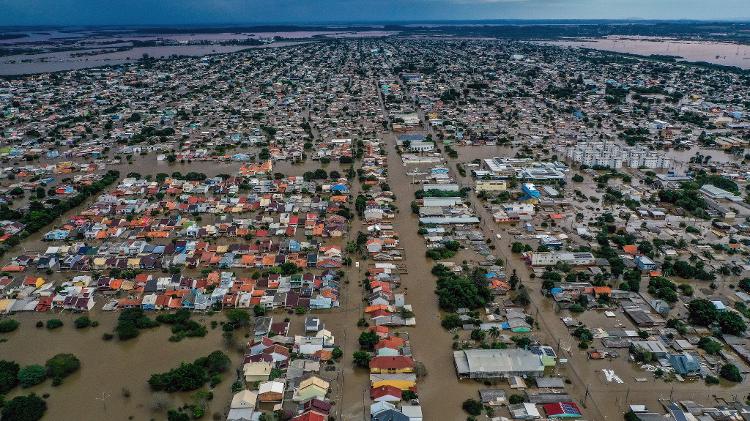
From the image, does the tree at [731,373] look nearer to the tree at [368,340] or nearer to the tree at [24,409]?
the tree at [368,340]

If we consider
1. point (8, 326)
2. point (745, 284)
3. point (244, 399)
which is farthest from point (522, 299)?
point (8, 326)

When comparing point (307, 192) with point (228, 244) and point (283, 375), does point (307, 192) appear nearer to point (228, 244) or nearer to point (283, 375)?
point (228, 244)

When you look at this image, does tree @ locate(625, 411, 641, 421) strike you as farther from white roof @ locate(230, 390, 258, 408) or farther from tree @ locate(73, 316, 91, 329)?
tree @ locate(73, 316, 91, 329)

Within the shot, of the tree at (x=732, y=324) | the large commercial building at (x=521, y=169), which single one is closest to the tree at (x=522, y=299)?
the tree at (x=732, y=324)

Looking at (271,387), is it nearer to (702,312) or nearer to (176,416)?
(176,416)

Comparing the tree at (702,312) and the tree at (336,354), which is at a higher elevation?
the tree at (702,312)

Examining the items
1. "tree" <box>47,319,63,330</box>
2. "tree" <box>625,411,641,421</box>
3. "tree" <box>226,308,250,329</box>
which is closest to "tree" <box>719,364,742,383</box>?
"tree" <box>625,411,641,421</box>
